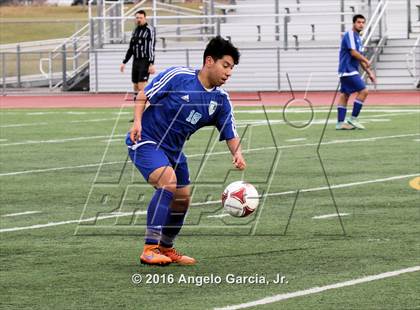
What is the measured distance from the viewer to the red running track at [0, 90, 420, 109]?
2878 cm

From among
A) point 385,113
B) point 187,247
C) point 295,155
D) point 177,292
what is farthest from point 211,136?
point 177,292

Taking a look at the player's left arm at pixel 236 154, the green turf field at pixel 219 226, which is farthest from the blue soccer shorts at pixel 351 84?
the player's left arm at pixel 236 154

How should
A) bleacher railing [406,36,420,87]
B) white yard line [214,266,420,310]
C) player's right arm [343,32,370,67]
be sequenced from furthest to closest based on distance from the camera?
bleacher railing [406,36,420,87] → player's right arm [343,32,370,67] → white yard line [214,266,420,310]

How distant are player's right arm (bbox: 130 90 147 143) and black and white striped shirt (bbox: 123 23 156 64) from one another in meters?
14.3

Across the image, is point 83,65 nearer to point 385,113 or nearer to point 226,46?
point 385,113

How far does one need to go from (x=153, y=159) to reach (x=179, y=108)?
16.4 inches

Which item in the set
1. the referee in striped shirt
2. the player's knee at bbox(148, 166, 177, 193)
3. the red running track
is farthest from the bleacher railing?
the player's knee at bbox(148, 166, 177, 193)

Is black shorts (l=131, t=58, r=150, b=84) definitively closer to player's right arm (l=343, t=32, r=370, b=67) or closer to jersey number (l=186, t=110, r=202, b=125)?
player's right arm (l=343, t=32, r=370, b=67)

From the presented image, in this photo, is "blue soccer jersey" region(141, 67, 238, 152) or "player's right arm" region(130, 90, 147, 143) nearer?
"player's right arm" region(130, 90, 147, 143)

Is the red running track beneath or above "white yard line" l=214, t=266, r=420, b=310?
beneath

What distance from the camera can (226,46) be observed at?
8.38m

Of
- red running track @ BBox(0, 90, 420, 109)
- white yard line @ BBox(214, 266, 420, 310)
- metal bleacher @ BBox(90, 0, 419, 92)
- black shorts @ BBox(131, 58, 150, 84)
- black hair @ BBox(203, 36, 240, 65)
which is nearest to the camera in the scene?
white yard line @ BBox(214, 266, 420, 310)

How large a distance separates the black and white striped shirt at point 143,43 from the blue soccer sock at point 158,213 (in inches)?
568

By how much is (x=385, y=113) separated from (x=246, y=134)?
5.57m
